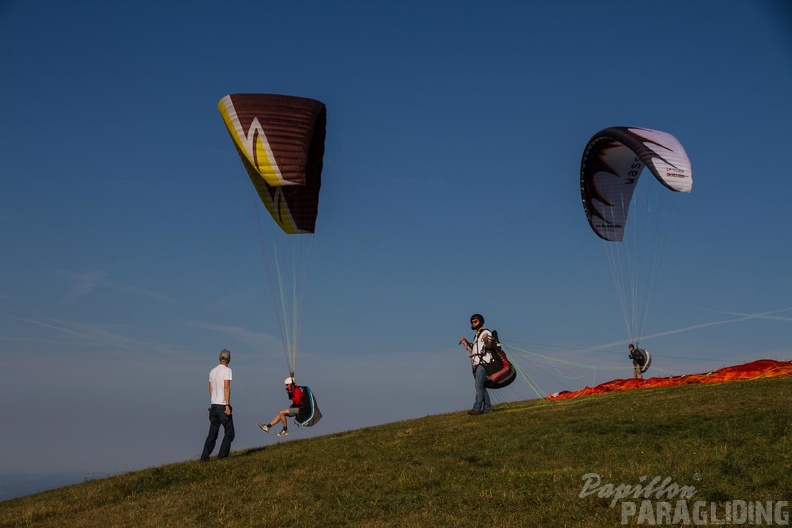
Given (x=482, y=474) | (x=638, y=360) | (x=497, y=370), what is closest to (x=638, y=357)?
(x=638, y=360)

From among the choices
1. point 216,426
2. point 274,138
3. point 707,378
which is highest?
point 274,138

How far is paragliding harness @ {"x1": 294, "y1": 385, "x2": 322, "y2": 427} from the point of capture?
2036 centimetres

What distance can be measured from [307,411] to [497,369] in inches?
217

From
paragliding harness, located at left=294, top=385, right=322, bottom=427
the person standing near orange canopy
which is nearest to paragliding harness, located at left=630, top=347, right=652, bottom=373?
the person standing near orange canopy

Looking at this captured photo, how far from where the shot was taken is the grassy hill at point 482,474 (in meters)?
11.5

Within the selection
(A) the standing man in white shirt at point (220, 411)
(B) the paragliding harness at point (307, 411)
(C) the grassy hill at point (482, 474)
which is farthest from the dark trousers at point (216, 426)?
(B) the paragliding harness at point (307, 411)

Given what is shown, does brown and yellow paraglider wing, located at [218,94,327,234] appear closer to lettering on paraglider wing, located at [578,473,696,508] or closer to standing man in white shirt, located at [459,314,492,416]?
standing man in white shirt, located at [459,314,492,416]

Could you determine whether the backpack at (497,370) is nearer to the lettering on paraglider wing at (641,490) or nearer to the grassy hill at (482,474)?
the grassy hill at (482,474)

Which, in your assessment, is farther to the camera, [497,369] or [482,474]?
[497,369]

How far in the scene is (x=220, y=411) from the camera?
18.1 meters

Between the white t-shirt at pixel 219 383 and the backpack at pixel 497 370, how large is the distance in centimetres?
727

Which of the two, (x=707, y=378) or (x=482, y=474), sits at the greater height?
(x=707, y=378)

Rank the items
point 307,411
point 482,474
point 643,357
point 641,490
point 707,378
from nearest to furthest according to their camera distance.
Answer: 1. point 641,490
2. point 482,474
3. point 307,411
4. point 707,378
5. point 643,357

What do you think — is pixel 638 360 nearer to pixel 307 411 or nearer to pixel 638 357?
pixel 638 357
